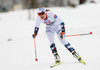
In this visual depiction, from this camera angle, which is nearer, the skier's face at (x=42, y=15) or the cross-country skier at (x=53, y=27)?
the skier's face at (x=42, y=15)

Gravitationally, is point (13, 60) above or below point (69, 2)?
below

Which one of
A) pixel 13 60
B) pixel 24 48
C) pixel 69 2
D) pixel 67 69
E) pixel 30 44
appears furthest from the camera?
pixel 69 2

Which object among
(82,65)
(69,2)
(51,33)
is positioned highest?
(69,2)

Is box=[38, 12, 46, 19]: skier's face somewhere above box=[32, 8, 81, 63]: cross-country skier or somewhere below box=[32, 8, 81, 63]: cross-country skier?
above

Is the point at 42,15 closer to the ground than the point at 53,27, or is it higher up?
higher up

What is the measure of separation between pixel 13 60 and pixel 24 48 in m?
1.87

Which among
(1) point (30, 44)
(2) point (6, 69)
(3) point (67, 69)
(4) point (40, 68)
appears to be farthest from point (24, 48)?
(3) point (67, 69)

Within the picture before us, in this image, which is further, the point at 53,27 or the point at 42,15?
the point at 53,27

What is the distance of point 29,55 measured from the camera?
23.5ft

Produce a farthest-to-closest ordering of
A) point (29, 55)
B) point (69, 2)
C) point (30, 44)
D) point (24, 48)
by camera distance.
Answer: point (69, 2) < point (30, 44) < point (24, 48) < point (29, 55)

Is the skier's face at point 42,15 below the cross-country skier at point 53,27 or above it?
above

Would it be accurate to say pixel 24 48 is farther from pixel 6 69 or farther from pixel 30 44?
pixel 6 69

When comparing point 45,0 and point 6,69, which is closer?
point 6,69

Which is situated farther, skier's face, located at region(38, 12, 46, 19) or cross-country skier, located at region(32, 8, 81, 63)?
cross-country skier, located at region(32, 8, 81, 63)
